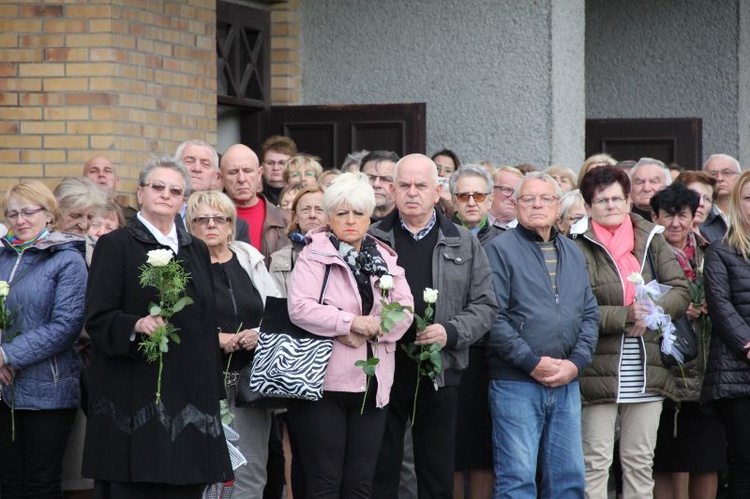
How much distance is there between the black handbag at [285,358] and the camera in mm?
6504

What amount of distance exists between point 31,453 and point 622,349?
3309mm

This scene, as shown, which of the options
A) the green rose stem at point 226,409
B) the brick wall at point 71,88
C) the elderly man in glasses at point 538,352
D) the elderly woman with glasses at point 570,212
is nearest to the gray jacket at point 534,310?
the elderly man in glasses at point 538,352

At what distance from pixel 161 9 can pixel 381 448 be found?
4.36m

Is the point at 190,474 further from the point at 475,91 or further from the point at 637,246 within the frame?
the point at 475,91

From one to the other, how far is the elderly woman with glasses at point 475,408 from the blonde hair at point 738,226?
4.59 ft

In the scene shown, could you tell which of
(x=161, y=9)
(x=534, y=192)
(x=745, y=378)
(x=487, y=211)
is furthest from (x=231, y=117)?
(x=745, y=378)

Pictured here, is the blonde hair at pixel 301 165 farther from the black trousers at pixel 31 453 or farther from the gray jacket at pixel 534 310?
the black trousers at pixel 31 453

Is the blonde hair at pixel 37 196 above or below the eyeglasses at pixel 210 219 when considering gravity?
above

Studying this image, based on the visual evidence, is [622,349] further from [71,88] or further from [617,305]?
[71,88]

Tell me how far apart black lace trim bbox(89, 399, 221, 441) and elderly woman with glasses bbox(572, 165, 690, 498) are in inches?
99.6

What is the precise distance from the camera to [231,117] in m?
11.9

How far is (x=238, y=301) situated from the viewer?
740 cm

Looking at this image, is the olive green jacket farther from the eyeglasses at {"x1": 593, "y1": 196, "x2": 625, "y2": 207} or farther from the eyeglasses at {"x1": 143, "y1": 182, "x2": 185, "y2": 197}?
the eyeglasses at {"x1": 143, "y1": 182, "x2": 185, "y2": 197}

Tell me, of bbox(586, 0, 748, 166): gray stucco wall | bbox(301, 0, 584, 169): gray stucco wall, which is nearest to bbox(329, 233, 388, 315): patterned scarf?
bbox(301, 0, 584, 169): gray stucco wall
